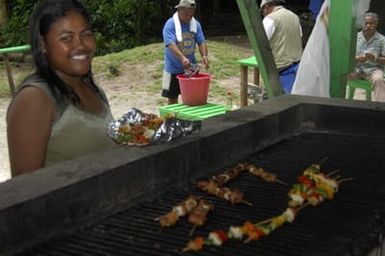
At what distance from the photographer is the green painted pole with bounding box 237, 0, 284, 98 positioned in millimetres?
4930

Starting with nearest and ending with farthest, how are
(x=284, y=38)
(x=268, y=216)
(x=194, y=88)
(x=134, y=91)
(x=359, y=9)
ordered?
(x=268, y=216), (x=359, y=9), (x=284, y=38), (x=194, y=88), (x=134, y=91)

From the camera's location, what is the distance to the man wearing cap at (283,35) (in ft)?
22.5

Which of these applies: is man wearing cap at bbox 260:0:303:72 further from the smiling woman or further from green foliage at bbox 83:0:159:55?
green foliage at bbox 83:0:159:55

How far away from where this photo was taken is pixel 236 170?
10.6ft

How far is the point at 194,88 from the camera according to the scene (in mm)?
7117

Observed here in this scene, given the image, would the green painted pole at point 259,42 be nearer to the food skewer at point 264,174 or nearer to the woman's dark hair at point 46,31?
the food skewer at point 264,174

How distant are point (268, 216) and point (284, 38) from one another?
450 centimetres

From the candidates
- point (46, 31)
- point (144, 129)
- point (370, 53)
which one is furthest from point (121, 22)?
point (46, 31)

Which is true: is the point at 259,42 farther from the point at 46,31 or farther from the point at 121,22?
the point at 121,22

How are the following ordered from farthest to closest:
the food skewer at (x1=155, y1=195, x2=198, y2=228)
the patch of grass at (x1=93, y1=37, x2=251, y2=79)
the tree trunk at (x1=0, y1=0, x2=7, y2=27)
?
the tree trunk at (x1=0, y1=0, x2=7, y2=27) → the patch of grass at (x1=93, y1=37, x2=251, y2=79) → the food skewer at (x1=155, y1=195, x2=198, y2=228)

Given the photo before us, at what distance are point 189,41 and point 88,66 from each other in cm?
498

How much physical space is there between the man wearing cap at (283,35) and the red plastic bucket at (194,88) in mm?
869

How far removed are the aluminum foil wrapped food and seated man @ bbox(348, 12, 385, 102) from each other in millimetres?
5168

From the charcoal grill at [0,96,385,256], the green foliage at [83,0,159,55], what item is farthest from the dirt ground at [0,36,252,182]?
the charcoal grill at [0,96,385,256]
